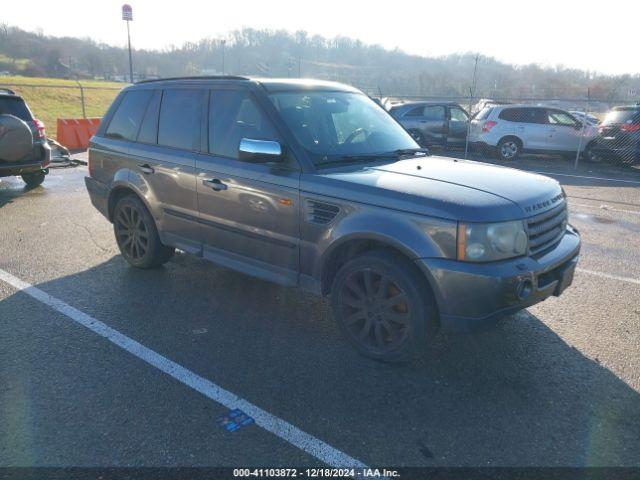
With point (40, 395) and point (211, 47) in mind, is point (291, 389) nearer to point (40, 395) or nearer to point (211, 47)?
point (40, 395)

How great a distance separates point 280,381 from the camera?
327 centimetres

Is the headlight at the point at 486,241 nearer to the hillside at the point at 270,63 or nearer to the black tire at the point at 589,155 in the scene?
the black tire at the point at 589,155

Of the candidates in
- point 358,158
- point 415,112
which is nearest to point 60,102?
point 415,112

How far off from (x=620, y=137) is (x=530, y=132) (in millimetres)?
2243

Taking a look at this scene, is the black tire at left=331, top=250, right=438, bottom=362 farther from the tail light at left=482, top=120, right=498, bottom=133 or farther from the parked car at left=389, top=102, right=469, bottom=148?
the parked car at left=389, top=102, right=469, bottom=148

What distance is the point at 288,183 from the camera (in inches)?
145

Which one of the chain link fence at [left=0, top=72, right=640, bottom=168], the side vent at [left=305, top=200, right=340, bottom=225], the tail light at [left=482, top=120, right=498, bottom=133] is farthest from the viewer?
the tail light at [left=482, top=120, right=498, bottom=133]

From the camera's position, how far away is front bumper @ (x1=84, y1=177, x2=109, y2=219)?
17.7 feet

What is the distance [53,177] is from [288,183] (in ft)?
29.6

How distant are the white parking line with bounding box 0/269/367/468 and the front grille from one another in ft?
5.80

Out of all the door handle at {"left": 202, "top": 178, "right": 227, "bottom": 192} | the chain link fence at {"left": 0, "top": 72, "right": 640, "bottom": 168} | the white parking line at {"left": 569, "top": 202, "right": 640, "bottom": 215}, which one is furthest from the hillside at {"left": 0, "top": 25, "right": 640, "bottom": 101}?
the door handle at {"left": 202, "top": 178, "right": 227, "bottom": 192}

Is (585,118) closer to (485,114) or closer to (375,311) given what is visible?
(485,114)

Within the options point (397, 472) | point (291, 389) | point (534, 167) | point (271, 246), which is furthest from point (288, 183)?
point (534, 167)

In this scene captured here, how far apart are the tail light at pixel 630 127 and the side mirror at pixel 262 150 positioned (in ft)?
42.1
